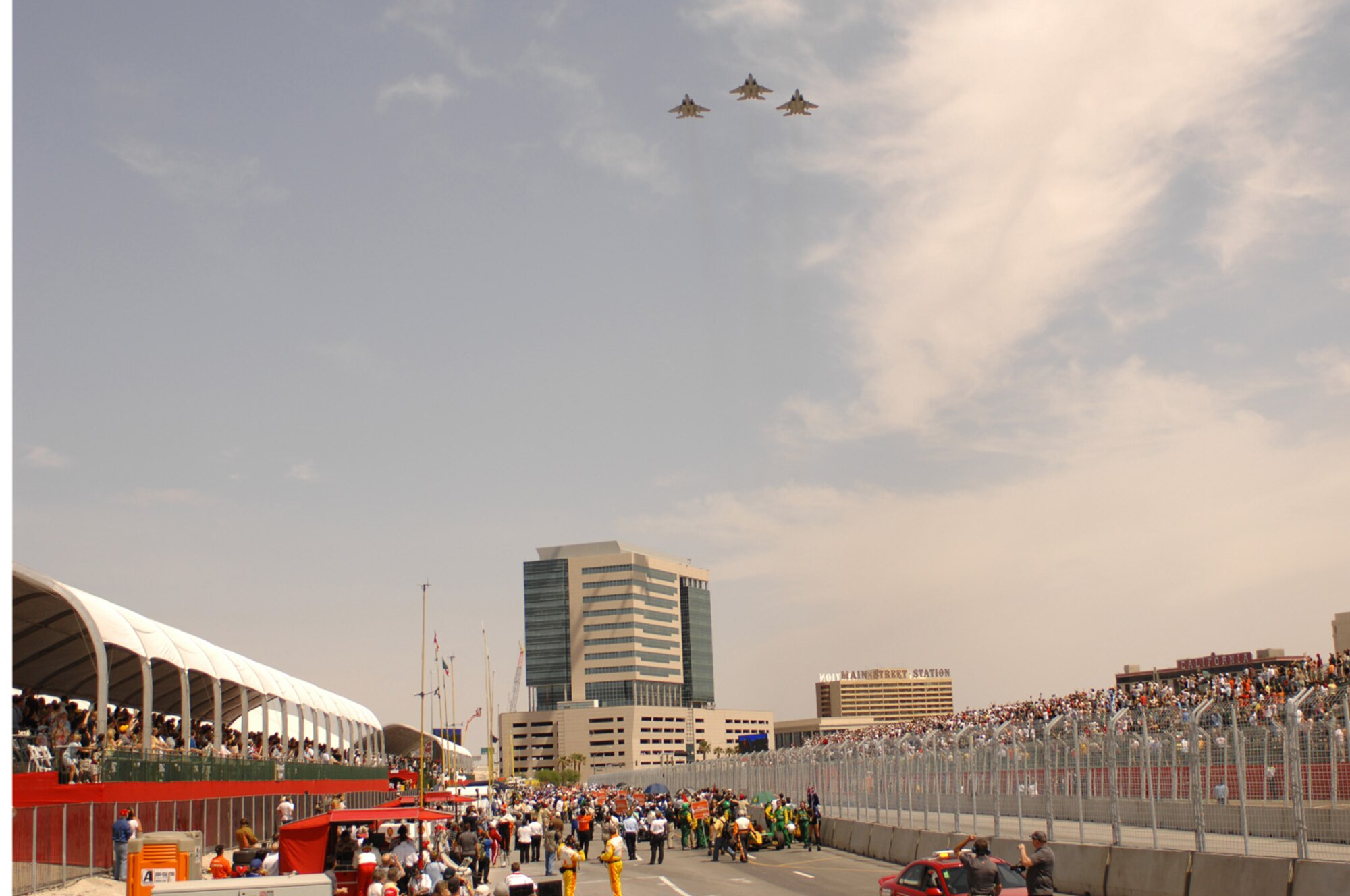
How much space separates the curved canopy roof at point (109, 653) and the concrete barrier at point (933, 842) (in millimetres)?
22080

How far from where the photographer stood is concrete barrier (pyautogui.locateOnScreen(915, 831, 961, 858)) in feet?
95.7

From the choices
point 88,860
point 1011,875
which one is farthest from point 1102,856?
point 88,860

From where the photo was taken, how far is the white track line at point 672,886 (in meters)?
25.7

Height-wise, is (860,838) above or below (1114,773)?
below

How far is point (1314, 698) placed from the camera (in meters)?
19.2

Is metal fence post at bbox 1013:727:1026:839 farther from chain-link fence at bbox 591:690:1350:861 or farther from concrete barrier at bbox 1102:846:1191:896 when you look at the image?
concrete barrier at bbox 1102:846:1191:896

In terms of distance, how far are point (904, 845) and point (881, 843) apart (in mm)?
2318

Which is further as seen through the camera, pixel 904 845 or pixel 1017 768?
pixel 904 845

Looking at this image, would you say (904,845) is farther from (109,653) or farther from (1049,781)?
(109,653)

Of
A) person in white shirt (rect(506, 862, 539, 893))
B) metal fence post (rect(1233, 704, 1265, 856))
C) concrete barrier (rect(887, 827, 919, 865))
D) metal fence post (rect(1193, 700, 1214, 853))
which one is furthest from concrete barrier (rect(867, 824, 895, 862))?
person in white shirt (rect(506, 862, 539, 893))

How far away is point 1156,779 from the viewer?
22250 millimetres

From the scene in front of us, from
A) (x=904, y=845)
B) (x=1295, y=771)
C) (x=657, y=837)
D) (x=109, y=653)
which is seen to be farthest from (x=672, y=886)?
(x=109, y=653)

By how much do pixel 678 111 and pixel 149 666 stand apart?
29.5 metres

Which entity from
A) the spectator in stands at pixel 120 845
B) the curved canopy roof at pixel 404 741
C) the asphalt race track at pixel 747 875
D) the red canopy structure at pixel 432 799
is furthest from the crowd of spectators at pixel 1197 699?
the curved canopy roof at pixel 404 741
